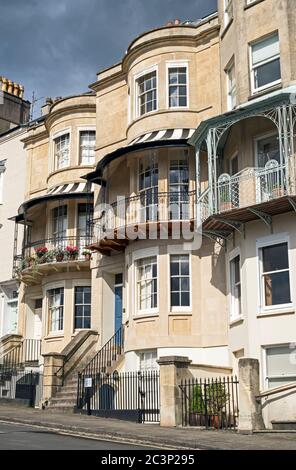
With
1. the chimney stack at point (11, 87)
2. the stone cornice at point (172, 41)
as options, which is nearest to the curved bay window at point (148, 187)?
the stone cornice at point (172, 41)

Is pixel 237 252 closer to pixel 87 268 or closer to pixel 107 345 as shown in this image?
pixel 107 345

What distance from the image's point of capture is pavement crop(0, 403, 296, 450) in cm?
1356

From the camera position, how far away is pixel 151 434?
49.6 ft

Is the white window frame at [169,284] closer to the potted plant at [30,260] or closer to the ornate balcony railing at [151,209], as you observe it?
the ornate balcony railing at [151,209]

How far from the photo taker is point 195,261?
21.7 m

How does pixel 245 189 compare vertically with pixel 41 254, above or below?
above

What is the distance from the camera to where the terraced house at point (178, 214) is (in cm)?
1848

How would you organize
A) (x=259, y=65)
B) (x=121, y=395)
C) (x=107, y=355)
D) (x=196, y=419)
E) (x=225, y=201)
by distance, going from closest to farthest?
1. (x=196, y=419)
2. (x=225, y=201)
3. (x=121, y=395)
4. (x=259, y=65)
5. (x=107, y=355)

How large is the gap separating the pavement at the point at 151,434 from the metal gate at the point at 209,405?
73cm

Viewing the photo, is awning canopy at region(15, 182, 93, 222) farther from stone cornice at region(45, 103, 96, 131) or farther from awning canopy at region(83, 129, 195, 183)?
stone cornice at region(45, 103, 96, 131)

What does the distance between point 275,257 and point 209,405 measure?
443 centimetres

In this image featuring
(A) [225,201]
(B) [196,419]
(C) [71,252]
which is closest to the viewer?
(B) [196,419]

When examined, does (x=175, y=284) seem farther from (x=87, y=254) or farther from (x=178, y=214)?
(x=87, y=254)

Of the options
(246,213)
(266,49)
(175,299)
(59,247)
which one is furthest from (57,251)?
(266,49)
